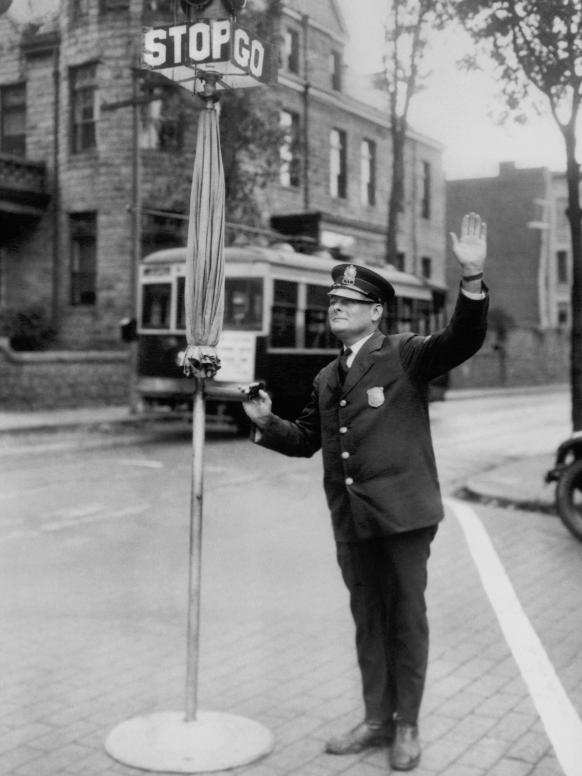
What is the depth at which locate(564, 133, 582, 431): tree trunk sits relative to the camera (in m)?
13.3

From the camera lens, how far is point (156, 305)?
1850cm

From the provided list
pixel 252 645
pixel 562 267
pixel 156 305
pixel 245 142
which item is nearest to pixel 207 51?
pixel 252 645

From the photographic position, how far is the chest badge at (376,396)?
165 inches

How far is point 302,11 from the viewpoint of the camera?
5270 millimetres

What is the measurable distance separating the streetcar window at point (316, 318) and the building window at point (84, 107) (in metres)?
10.1

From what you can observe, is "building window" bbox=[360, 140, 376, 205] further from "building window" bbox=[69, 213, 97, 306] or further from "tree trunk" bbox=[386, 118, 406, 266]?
"building window" bbox=[69, 213, 97, 306]

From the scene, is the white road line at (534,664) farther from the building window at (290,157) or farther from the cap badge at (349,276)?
the building window at (290,157)

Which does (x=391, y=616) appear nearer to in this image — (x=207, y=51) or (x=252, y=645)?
(x=252, y=645)

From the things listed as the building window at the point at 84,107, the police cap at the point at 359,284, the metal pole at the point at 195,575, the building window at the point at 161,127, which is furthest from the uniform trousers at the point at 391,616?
the building window at the point at 84,107

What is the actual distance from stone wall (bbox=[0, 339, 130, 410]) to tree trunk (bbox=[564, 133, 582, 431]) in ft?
38.5

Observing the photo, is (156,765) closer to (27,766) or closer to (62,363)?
(27,766)

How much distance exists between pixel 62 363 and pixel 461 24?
13.5 m

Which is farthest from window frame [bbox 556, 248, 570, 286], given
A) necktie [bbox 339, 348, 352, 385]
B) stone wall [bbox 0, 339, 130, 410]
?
necktie [bbox 339, 348, 352, 385]

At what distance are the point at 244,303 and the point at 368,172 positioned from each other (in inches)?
761
